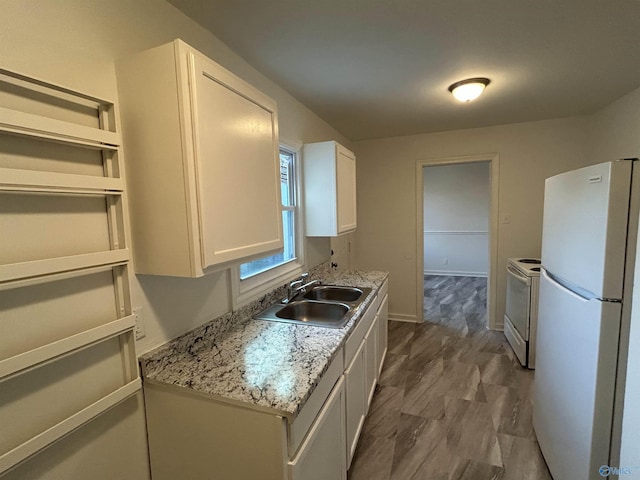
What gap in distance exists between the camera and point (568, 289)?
1.51 m

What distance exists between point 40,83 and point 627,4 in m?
2.34

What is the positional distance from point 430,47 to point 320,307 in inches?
69.3

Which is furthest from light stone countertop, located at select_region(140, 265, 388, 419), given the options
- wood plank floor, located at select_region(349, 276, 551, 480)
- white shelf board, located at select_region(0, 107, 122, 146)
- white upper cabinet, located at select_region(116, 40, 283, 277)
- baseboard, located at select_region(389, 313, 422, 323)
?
baseboard, located at select_region(389, 313, 422, 323)

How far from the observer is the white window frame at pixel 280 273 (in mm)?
1734

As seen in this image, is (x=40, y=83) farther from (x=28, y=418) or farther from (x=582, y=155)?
(x=582, y=155)

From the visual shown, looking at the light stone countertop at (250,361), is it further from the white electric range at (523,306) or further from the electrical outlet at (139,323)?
the white electric range at (523,306)

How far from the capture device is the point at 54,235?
0.93 metres

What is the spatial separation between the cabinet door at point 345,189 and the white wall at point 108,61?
47.5 inches

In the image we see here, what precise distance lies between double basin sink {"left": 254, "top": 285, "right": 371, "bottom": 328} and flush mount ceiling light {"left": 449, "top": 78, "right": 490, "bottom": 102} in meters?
1.64

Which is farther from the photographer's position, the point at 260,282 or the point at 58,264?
the point at 260,282

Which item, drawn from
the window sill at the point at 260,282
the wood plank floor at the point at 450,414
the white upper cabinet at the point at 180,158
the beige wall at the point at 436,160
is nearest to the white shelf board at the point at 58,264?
the white upper cabinet at the point at 180,158

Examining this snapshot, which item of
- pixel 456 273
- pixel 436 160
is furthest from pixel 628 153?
pixel 456 273

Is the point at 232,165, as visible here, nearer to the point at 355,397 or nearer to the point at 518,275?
the point at 355,397

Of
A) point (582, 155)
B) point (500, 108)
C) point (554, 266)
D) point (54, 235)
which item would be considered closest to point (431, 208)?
point (582, 155)
